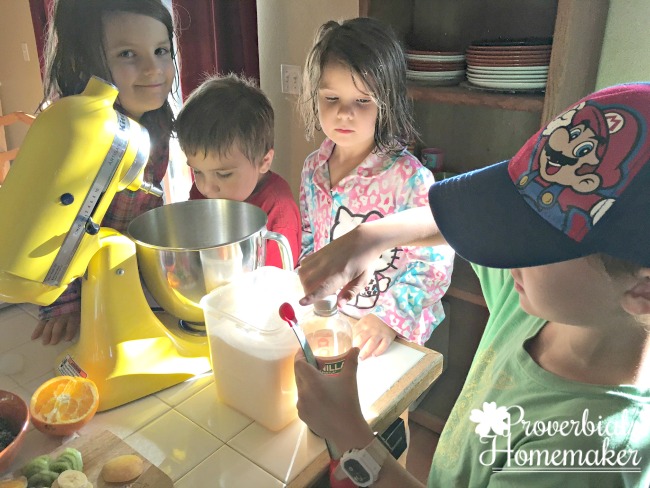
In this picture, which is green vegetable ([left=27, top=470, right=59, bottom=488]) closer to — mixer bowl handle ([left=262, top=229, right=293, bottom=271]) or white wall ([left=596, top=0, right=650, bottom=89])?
mixer bowl handle ([left=262, top=229, right=293, bottom=271])

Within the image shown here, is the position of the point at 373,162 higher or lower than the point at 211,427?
higher

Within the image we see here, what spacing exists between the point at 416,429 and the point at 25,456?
154 centimetres

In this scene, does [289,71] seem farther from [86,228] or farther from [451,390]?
[86,228]

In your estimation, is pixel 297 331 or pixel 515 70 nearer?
pixel 297 331

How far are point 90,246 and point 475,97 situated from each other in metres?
1.11

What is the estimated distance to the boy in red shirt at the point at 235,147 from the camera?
1.23 m

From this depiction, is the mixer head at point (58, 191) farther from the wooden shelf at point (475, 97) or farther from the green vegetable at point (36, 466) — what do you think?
the wooden shelf at point (475, 97)

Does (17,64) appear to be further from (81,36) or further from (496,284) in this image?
(496,284)

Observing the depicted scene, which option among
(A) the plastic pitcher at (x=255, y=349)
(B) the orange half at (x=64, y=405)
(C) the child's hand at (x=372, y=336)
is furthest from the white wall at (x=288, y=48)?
(B) the orange half at (x=64, y=405)

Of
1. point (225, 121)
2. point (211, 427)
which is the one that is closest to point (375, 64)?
point (225, 121)

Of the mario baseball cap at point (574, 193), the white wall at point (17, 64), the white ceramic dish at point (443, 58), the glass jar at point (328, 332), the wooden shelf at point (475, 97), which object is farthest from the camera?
the white wall at point (17, 64)

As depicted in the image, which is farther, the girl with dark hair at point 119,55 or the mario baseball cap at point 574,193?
the girl with dark hair at point 119,55

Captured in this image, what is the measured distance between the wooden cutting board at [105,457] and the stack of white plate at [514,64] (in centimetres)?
128

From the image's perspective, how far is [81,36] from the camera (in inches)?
46.1
